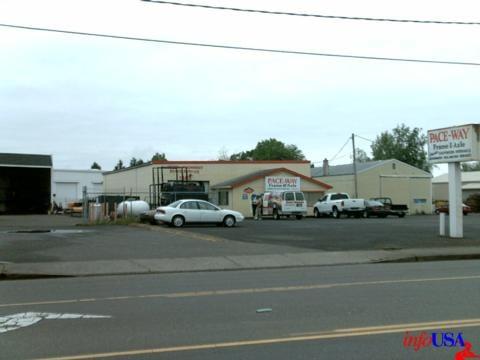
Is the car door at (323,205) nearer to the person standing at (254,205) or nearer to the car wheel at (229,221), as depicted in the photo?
the person standing at (254,205)

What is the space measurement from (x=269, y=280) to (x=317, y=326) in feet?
15.4

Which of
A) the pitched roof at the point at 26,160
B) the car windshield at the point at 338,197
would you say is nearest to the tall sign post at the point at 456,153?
the car windshield at the point at 338,197

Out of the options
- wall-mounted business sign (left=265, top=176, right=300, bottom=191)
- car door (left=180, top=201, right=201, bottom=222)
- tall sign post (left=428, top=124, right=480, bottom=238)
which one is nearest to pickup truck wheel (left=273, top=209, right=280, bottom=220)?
wall-mounted business sign (left=265, top=176, right=300, bottom=191)

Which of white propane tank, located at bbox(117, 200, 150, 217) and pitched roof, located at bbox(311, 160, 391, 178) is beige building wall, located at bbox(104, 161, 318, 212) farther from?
white propane tank, located at bbox(117, 200, 150, 217)

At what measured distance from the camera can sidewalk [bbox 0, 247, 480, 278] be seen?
44.7 feet

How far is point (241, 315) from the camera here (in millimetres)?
7977

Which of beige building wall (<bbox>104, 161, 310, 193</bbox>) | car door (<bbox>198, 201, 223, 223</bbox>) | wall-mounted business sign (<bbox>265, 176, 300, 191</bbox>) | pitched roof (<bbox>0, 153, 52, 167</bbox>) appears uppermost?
pitched roof (<bbox>0, 153, 52, 167</bbox>)

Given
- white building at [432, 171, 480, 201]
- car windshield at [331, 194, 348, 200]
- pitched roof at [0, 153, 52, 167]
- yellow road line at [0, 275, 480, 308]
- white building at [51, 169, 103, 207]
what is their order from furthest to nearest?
white building at [432, 171, 480, 201] → white building at [51, 169, 103, 207] → pitched roof at [0, 153, 52, 167] → car windshield at [331, 194, 348, 200] → yellow road line at [0, 275, 480, 308]

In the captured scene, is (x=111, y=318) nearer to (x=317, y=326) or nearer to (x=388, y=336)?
(x=317, y=326)

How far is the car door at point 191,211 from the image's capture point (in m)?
29.6

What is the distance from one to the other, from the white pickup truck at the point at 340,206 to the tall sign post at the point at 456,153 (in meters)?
22.5

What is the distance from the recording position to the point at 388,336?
6.64m

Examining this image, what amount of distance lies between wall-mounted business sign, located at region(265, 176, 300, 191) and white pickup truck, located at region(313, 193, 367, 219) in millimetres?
2617

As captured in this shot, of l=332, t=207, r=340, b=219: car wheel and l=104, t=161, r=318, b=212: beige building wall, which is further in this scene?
l=104, t=161, r=318, b=212: beige building wall
